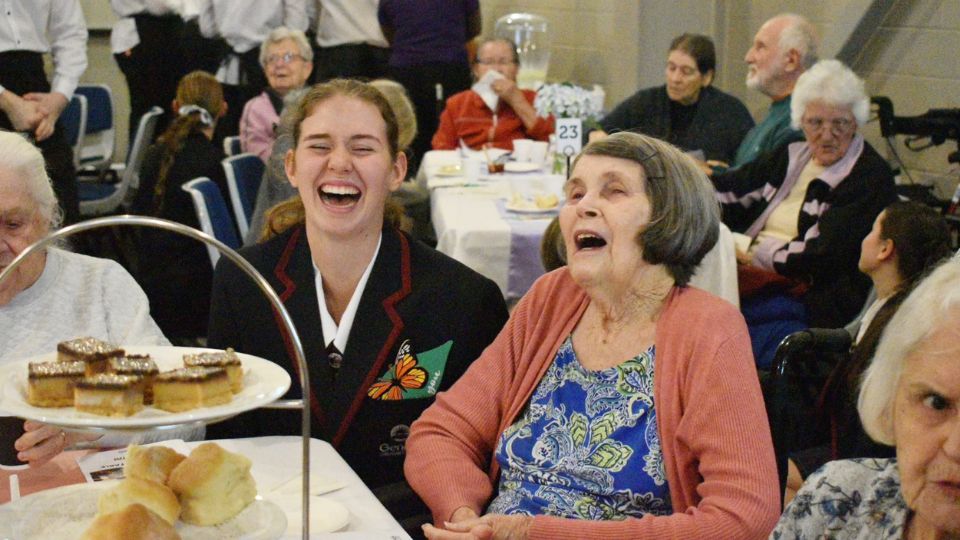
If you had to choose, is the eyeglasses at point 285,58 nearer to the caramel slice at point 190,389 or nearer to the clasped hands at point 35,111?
the clasped hands at point 35,111

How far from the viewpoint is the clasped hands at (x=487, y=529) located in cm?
189

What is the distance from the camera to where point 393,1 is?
696 cm

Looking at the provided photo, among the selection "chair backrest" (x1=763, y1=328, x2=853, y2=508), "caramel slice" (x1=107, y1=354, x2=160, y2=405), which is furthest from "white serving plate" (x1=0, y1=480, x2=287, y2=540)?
"chair backrest" (x1=763, y1=328, x2=853, y2=508)

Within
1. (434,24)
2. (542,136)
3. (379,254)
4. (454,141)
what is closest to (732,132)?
(542,136)

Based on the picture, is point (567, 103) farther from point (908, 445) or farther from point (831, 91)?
point (908, 445)

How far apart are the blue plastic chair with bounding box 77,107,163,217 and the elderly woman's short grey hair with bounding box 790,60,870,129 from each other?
3.15 metres

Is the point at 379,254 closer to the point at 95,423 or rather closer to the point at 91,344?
the point at 91,344

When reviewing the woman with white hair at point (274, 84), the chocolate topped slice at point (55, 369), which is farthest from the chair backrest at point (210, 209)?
the chocolate topped slice at point (55, 369)

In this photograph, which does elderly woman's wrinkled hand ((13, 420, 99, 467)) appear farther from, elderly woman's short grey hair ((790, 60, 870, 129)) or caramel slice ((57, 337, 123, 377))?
elderly woman's short grey hair ((790, 60, 870, 129))

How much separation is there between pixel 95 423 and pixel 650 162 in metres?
1.12

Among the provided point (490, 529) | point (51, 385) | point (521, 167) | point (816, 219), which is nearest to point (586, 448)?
point (490, 529)

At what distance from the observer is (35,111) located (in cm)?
457

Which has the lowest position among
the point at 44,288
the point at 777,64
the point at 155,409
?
the point at 777,64

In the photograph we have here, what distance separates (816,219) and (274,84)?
9.89ft
